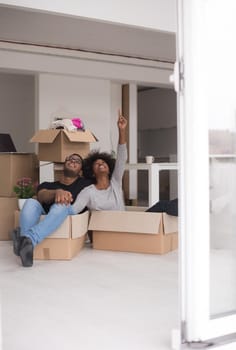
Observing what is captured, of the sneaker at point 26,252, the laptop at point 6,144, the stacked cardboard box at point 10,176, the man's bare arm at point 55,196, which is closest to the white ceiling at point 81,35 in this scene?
the laptop at point 6,144

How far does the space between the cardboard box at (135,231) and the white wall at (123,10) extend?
161 cm

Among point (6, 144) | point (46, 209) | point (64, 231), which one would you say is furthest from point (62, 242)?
point (6, 144)

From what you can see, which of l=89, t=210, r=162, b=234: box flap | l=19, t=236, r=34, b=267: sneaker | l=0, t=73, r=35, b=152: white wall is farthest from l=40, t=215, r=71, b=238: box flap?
l=0, t=73, r=35, b=152: white wall

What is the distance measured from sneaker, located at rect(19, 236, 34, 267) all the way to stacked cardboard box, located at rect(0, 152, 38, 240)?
1223 millimetres

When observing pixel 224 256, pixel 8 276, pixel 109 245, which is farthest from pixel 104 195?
pixel 224 256

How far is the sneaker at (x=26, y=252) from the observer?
346 centimetres

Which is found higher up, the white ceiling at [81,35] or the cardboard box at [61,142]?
the white ceiling at [81,35]

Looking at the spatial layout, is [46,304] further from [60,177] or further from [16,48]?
[16,48]

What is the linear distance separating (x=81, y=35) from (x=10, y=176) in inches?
85.2

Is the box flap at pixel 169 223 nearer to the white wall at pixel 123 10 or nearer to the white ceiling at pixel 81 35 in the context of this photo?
the white wall at pixel 123 10

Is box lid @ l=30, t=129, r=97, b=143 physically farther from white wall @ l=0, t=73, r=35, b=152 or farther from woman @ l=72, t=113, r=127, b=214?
white wall @ l=0, t=73, r=35, b=152

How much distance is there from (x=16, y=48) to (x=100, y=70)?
136 cm

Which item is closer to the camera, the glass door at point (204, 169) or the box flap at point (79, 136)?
the glass door at point (204, 169)

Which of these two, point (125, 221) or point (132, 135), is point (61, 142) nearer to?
point (125, 221)
